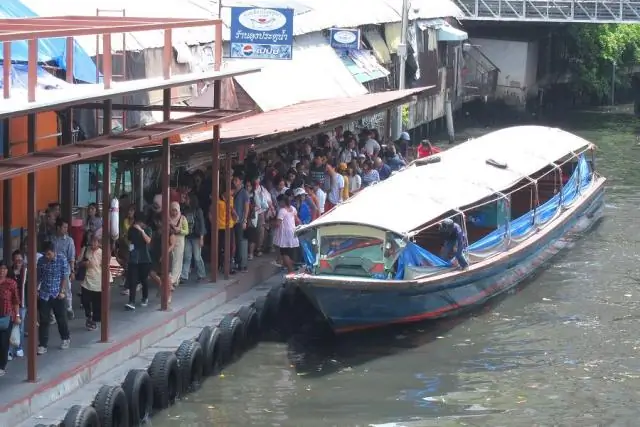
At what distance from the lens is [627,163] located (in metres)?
42.7

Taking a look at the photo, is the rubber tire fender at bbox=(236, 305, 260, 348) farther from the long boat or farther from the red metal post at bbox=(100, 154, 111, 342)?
the red metal post at bbox=(100, 154, 111, 342)

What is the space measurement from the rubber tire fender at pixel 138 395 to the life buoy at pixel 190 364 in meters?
1.05

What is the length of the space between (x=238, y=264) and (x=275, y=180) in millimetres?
1970

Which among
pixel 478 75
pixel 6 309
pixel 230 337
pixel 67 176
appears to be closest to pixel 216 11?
pixel 67 176

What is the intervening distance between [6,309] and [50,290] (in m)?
0.97

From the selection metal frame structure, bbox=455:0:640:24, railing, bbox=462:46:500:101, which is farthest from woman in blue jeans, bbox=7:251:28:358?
metal frame structure, bbox=455:0:640:24

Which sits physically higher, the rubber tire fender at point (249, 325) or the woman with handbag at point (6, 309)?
the woman with handbag at point (6, 309)

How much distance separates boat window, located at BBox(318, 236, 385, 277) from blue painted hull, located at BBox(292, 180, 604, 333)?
408 millimetres

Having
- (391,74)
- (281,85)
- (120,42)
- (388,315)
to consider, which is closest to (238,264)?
(388,315)

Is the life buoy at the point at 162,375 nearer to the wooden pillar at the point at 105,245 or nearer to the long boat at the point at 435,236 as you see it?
the wooden pillar at the point at 105,245

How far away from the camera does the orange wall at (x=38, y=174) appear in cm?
1944

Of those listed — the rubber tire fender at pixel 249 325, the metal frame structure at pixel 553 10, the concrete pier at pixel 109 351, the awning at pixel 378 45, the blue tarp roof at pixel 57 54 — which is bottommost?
the rubber tire fender at pixel 249 325

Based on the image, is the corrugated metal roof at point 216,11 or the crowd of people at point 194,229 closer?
the crowd of people at point 194,229

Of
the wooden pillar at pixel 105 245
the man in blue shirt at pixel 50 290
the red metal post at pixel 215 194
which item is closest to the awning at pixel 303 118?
the red metal post at pixel 215 194
